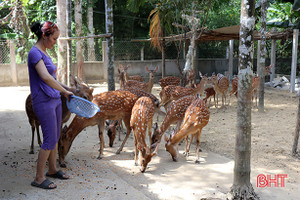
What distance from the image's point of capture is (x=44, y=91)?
3342mm

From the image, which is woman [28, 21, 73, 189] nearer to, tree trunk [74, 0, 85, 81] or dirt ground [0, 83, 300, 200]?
dirt ground [0, 83, 300, 200]

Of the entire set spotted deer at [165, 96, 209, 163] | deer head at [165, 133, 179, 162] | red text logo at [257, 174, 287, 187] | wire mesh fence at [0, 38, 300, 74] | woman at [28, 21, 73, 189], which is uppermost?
wire mesh fence at [0, 38, 300, 74]

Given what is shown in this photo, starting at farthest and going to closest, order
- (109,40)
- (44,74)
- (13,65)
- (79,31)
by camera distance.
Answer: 1. (13,65)
2. (79,31)
3. (109,40)
4. (44,74)

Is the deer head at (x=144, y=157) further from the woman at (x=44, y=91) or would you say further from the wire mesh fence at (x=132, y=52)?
the wire mesh fence at (x=132, y=52)

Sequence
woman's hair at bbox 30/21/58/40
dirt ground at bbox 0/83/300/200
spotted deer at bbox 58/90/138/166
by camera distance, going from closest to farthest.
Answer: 1. woman's hair at bbox 30/21/58/40
2. dirt ground at bbox 0/83/300/200
3. spotted deer at bbox 58/90/138/166

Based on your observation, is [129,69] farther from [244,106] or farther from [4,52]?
[244,106]

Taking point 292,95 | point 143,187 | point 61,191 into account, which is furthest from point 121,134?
point 292,95

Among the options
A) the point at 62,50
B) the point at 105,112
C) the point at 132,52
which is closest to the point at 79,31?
the point at 132,52

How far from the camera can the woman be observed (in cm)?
326

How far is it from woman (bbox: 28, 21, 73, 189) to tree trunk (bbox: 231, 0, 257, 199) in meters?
2.00

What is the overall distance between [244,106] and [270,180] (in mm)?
1468

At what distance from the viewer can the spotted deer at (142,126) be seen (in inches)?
173

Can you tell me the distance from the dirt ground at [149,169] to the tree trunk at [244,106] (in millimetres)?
323

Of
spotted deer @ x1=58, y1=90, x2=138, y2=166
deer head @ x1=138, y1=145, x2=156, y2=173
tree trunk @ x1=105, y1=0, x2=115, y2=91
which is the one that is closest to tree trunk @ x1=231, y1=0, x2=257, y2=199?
deer head @ x1=138, y1=145, x2=156, y2=173
